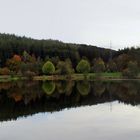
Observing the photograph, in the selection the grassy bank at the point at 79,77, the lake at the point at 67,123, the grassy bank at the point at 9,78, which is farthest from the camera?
the grassy bank at the point at 79,77

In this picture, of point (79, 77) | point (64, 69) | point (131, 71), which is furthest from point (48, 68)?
point (131, 71)

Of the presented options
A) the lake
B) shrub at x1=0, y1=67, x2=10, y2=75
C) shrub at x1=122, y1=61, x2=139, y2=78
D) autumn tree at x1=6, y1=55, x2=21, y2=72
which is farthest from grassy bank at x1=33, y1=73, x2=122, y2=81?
the lake

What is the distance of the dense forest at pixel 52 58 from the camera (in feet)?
286

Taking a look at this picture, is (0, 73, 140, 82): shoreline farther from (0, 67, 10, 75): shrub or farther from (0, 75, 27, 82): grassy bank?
(0, 67, 10, 75): shrub

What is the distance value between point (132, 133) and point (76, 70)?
257 feet

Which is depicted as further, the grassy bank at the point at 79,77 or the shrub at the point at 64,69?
the shrub at the point at 64,69

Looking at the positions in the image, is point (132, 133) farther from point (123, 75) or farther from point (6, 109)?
point (123, 75)

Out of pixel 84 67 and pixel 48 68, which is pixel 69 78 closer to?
pixel 48 68

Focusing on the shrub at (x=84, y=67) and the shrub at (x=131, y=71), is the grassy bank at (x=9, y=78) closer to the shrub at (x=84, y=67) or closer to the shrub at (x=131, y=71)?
the shrub at (x=84, y=67)


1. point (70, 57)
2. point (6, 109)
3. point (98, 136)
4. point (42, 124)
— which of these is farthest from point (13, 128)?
point (70, 57)

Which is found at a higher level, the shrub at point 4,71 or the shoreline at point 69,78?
the shrub at point 4,71

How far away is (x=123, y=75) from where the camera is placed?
86312 mm

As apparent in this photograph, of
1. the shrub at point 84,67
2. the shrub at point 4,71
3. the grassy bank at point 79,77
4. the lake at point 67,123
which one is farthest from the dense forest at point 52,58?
the lake at point 67,123

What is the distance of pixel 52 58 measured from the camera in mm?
97500
